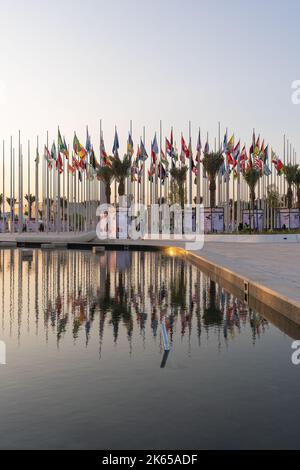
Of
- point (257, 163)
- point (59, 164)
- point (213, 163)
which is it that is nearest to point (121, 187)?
point (213, 163)

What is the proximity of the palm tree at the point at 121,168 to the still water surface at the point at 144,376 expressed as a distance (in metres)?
47.0

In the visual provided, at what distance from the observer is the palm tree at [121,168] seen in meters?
61.5

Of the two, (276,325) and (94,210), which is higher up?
(94,210)

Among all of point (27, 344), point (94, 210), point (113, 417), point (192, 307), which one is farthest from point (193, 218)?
Answer: point (113, 417)

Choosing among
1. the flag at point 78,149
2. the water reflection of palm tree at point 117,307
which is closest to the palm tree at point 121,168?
the flag at point 78,149

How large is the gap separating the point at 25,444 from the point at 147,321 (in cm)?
656

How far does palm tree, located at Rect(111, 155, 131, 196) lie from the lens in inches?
2420

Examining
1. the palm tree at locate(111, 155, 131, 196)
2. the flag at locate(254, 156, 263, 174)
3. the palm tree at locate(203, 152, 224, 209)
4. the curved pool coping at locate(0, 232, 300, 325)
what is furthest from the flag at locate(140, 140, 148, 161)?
the curved pool coping at locate(0, 232, 300, 325)

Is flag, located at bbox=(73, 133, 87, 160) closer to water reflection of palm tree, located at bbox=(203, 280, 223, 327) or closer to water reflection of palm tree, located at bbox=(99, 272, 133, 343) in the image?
water reflection of palm tree, located at bbox=(99, 272, 133, 343)

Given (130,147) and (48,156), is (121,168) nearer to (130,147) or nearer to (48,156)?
(130,147)

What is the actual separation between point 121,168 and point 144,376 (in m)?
54.6
